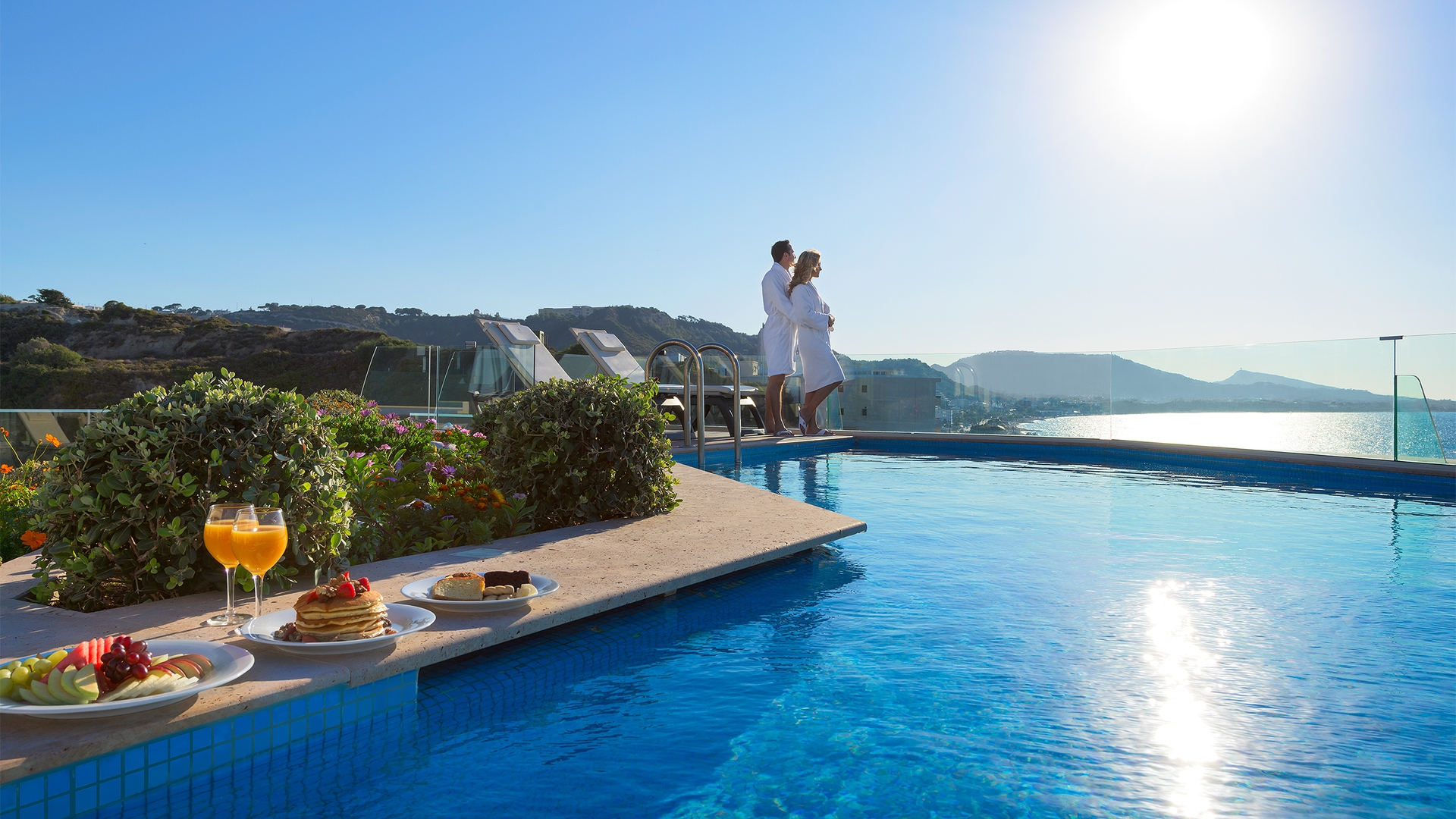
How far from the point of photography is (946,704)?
2689 millimetres

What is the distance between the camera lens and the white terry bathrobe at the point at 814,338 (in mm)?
10445

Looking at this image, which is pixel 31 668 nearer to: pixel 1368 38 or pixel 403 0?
pixel 403 0

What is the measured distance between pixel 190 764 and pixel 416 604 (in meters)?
0.99

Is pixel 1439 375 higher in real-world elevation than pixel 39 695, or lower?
higher

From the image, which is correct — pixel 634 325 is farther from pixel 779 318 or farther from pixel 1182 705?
pixel 1182 705

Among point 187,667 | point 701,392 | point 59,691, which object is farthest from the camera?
point 701,392

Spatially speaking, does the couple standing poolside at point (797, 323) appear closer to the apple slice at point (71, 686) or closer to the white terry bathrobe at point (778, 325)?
the white terry bathrobe at point (778, 325)

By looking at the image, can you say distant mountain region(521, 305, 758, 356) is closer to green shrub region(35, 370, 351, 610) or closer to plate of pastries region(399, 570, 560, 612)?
green shrub region(35, 370, 351, 610)

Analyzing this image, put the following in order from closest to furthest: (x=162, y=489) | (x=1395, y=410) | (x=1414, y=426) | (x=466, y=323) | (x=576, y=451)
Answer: (x=162, y=489)
(x=576, y=451)
(x=1414, y=426)
(x=1395, y=410)
(x=466, y=323)

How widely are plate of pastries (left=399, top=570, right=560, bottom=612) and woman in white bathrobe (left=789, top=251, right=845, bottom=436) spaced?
799 cm

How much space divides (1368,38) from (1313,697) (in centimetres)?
901

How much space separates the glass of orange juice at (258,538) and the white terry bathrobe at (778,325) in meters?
8.54

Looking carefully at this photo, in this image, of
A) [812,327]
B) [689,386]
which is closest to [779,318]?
[812,327]

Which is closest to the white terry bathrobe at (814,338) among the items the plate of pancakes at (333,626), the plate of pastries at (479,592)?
the plate of pastries at (479,592)
